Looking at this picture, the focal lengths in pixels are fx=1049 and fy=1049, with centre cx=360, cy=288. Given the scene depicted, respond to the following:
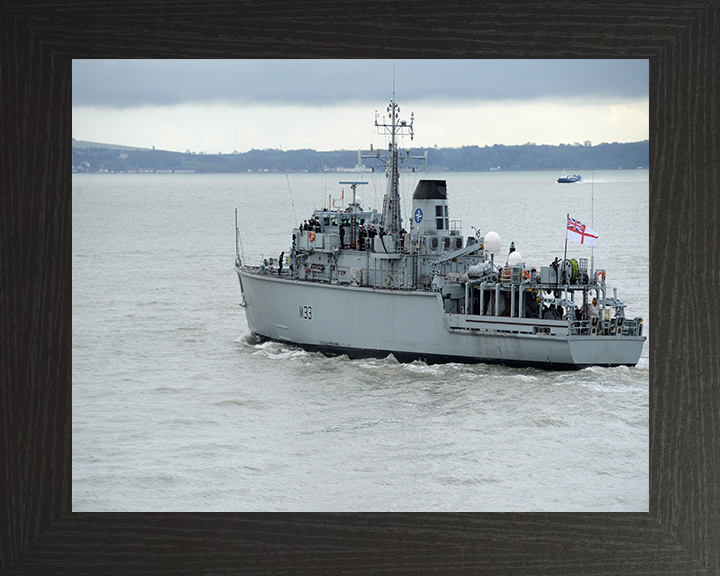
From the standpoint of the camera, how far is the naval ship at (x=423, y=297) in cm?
1739

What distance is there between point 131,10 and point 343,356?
14092 millimetres

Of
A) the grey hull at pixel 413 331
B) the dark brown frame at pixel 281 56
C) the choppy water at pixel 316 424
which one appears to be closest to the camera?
the dark brown frame at pixel 281 56

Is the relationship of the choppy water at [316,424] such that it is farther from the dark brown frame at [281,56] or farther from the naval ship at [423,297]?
the dark brown frame at [281,56]

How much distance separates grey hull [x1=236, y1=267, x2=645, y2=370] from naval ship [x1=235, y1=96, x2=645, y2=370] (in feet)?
0.06

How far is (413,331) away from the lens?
18.3 metres

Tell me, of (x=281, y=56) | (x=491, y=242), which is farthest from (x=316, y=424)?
(x=281, y=56)

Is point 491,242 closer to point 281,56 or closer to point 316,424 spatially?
point 316,424

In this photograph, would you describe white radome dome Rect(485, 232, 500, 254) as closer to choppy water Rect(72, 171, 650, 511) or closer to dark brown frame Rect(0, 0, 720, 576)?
choppy water Rect(72, 171, 650, 511)

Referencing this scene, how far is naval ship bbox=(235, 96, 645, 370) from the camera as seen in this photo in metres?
17.4

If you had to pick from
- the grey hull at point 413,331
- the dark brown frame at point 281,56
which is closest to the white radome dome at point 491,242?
the grey hull at point 413,331

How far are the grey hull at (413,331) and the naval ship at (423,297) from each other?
0.02m

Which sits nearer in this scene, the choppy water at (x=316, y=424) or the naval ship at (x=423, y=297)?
the choppy water at (x=316, y=424)

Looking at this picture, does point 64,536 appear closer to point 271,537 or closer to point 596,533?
point 271,537

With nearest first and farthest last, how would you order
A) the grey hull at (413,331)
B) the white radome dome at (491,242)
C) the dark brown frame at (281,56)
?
the dark brown frame at (281,56), the grey hull at (413,331), the white radome dome at (491,242)
